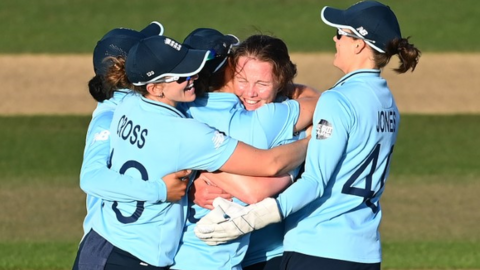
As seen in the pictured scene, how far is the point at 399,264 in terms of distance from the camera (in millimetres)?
8375

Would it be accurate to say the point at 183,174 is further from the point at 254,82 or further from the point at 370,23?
the point at 370,23

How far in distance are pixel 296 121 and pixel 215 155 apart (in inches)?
20.8

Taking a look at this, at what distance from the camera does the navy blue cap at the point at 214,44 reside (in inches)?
185

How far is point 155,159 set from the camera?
4406mm

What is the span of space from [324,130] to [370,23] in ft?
2.01

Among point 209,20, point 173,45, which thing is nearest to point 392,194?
point 173,45

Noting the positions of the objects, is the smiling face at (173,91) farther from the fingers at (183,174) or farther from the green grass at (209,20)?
the green grass at (209,20)

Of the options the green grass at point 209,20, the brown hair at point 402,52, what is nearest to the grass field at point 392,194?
the brown hair at point 402,52

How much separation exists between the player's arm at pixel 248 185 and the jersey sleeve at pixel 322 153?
3.6 inches

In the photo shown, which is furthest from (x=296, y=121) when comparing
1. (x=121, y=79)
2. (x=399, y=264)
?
(x=399, y=264)

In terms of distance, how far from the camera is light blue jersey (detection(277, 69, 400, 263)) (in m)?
4.45

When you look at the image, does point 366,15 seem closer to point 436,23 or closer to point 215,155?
point 215,155

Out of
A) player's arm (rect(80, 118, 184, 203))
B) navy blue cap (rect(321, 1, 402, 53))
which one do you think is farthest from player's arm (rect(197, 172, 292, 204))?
navy blue cap (rect(321, 1, 402, 53))

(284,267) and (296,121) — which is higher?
(296,121)
